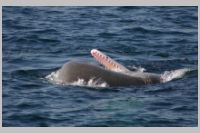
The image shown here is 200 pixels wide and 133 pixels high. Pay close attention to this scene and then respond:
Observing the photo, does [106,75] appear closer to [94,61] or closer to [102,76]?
[102,76]

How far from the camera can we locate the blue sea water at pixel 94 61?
77.1ft

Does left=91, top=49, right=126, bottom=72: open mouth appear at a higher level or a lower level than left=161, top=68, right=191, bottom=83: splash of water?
higher

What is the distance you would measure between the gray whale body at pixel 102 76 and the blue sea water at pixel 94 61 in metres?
0.48

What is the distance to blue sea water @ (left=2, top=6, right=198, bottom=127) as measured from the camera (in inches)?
925

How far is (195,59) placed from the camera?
31266 mm

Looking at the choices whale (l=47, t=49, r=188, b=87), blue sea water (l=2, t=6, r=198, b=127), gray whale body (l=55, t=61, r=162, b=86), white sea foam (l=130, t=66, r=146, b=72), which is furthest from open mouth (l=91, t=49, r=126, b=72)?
blue sea water (l=2, t=6, r=198, b=127)

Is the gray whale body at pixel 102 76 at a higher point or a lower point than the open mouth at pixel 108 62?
lower

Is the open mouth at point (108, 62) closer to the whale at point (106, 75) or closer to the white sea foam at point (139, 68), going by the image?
the whale at point (106, 75)

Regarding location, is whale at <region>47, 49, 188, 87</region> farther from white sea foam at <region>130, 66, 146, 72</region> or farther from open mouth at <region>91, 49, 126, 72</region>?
white sea foam at <region>130, 66, 146, 72</region>

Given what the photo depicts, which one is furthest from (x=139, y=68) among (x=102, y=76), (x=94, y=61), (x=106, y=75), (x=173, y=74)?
(x=102, y=76)

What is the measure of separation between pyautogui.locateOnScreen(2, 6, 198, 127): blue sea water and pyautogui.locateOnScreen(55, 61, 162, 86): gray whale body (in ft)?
1.57

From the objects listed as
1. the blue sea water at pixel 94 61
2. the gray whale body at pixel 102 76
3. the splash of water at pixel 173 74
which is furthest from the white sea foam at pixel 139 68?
the gray whale body at pixel 102 76

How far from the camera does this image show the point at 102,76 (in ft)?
87.9

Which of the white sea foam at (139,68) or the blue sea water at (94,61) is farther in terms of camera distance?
the white sea foam at (139,68)
